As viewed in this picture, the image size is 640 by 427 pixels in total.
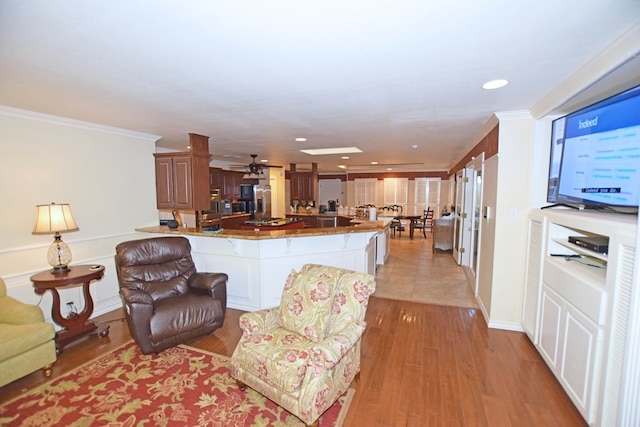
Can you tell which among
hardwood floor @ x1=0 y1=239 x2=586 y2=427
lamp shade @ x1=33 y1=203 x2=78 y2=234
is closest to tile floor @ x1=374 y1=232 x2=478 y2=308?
hardwood floor @ x1=0 y1=239 x2=586 y2=427

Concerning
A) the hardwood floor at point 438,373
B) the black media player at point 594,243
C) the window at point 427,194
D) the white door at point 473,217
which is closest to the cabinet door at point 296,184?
the white door at point 473,217

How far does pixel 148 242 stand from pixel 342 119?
258cm

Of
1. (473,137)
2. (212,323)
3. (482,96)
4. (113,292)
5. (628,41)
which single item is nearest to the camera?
(628,41)

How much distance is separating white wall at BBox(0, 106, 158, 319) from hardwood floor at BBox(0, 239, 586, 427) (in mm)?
831

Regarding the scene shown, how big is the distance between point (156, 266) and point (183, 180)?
52.5 inches

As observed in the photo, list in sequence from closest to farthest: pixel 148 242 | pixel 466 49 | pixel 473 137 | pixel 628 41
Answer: pixel 628 41
pixel 466 49
pixel 148 242
pixel 473 137

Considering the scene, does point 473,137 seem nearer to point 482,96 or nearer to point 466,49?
point 482,96

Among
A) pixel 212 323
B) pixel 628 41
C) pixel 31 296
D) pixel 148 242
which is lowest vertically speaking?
pixel 212 323

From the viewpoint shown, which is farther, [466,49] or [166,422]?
[166,422]

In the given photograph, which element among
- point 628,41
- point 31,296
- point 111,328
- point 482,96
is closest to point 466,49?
point 628,41

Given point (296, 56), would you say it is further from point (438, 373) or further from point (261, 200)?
point (261, 200)

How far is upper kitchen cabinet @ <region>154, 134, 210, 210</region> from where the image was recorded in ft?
12.8

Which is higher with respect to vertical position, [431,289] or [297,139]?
[297,139]

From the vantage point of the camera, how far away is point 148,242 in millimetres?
3178
